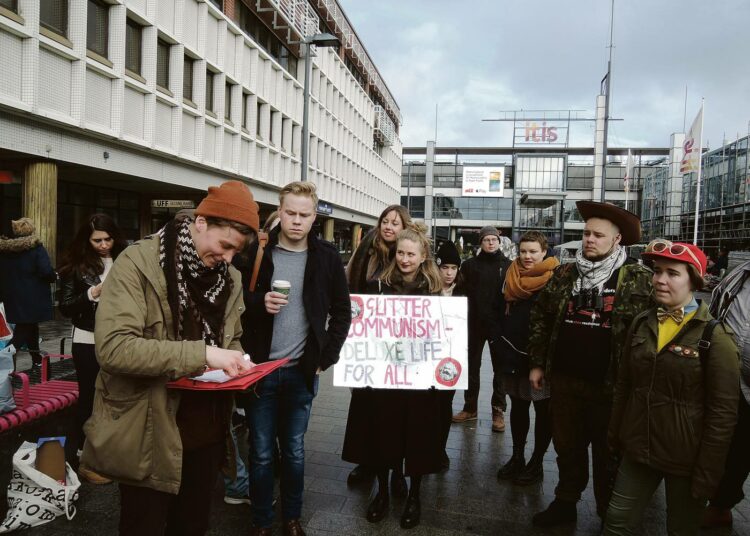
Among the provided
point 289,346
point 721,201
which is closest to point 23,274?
point 289,346

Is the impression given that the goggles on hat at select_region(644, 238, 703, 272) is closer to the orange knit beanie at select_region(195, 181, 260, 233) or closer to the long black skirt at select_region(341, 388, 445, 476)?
the long black skirt at select_region(341, 388, 445, 476)

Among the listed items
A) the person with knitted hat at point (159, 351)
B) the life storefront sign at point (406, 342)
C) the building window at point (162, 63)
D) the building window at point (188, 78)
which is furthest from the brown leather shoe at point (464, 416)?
the building window at point (188, 78)

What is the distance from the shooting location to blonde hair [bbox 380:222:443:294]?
393 centimetres

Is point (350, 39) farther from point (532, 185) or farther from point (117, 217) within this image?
point (532, 185)

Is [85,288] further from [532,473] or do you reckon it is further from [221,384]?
[532,473]

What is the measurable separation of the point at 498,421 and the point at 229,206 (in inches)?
174

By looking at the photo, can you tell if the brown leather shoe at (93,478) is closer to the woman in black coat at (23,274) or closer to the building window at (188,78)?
the woman in black coat at (23,274)

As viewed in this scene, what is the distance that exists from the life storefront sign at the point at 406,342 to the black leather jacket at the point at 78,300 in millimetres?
1860

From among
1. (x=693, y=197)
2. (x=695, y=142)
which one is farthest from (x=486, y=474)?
(x=693, y=197)

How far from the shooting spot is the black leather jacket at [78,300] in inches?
155

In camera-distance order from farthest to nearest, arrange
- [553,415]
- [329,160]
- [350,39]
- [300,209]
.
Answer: [350,39], [329,160], [553,415], [300,209]

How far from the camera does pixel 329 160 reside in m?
31.0

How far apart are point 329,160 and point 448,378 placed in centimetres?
2811

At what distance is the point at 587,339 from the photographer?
3.60 m
